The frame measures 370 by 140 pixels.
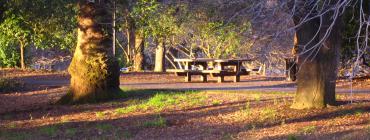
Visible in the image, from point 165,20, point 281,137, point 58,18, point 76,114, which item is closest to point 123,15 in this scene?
point 58,18

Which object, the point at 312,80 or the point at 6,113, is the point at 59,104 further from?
the point at 312,80

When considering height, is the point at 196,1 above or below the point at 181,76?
above

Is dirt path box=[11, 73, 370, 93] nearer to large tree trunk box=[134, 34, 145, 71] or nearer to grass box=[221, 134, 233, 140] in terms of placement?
large tree trunk box=[134, 34, 145, 71]

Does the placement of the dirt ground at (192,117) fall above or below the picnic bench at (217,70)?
below

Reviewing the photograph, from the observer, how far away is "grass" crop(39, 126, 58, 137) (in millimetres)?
11347

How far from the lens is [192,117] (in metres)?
12.7

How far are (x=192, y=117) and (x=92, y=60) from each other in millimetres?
3827

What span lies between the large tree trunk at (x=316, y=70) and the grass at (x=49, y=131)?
472cm

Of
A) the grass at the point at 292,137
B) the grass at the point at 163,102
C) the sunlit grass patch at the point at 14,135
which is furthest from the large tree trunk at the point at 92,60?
the grass at the point at 292,137

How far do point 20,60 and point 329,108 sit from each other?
757 inches

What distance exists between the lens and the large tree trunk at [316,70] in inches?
468

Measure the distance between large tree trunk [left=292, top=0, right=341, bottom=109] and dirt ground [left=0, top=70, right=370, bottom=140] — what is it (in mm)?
274

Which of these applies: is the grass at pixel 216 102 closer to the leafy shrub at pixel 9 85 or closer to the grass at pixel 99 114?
the grass at pixel 99 114

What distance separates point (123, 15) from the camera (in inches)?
591
